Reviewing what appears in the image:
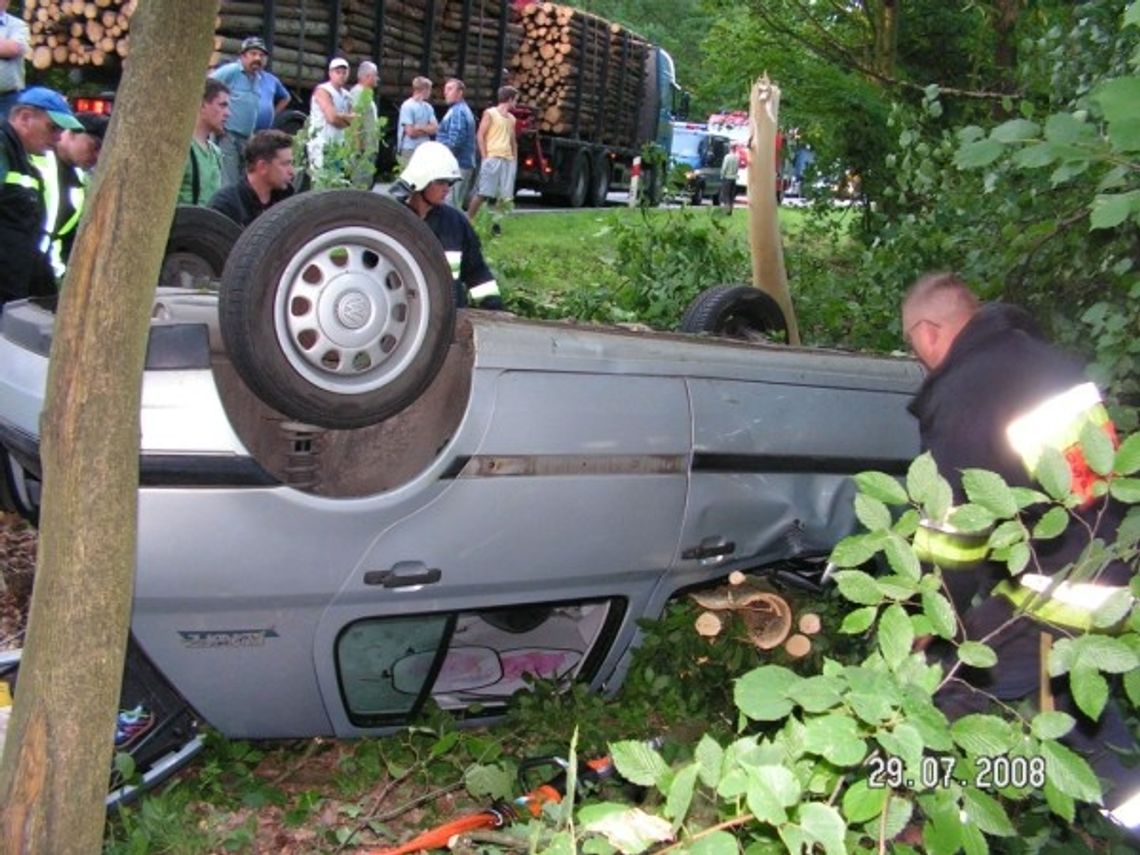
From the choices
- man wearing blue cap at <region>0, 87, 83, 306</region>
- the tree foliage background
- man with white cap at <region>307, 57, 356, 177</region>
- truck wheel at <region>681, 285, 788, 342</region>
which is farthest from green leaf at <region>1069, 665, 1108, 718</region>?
man with white cap at <region>307, 57, 356, 177</region>

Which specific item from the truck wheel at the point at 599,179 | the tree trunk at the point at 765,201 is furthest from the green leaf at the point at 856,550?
the truck wheel at the point at 599,179

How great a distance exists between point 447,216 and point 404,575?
2.63 meters

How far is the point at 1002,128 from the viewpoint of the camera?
2760 millimetres

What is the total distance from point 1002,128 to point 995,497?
1017 millimetres

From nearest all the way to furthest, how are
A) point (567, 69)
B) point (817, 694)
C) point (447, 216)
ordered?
1. point (817, 694)
2. point (447, 216)
3. point (567, 69)

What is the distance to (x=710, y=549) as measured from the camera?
13.1 ft

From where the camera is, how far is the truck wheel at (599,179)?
71.1ft

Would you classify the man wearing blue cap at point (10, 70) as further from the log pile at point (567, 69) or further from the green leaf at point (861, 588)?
the log pile at point (567, 69)

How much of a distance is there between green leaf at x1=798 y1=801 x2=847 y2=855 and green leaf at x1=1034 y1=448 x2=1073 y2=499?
64cm

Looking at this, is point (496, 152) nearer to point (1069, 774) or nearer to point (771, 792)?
point (1069, 774)

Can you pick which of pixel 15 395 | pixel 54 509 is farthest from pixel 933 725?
pixel 15 395

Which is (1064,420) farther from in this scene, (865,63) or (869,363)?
(865,63)

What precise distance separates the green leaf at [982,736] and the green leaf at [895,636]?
126mm

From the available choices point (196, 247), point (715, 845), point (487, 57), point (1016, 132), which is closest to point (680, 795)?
point (715, 845)
